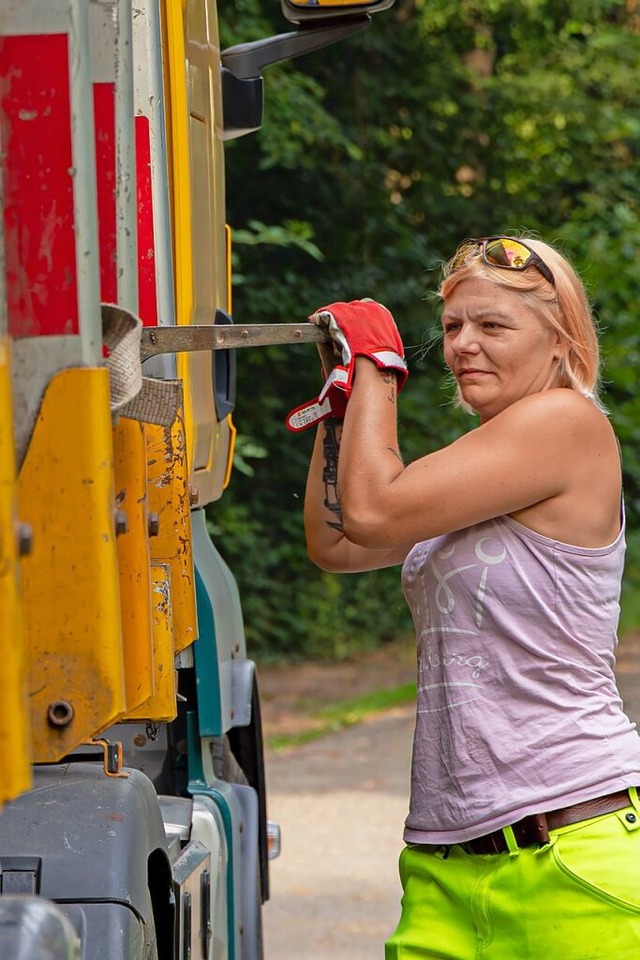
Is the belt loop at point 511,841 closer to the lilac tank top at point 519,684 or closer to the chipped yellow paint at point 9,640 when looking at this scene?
the lilac tank top at point 519,684

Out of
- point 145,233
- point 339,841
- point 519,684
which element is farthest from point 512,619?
point 339,841

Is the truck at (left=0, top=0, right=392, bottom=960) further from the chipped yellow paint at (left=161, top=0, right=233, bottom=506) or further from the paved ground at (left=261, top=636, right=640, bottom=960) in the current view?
the paved ground at (left=261, top=636, right=640, bottom=960)

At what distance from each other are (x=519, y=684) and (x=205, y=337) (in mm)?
668

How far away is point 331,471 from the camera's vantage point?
266 centimetres

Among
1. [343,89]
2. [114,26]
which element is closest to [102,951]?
[114,26]

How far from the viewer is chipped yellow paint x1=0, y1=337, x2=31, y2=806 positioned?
1288mm

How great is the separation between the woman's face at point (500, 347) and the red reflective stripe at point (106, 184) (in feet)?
1.94

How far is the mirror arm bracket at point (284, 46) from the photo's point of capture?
Answer: 11.5 feet

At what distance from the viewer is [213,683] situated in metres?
3.04

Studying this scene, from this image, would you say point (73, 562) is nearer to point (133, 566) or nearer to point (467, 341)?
point (133, 566)

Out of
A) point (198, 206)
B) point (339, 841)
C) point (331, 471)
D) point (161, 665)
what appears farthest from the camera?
point (339, 841)

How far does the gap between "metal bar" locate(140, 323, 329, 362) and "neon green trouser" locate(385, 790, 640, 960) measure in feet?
2.58

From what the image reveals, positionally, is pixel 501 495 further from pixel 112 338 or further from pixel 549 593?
pixel 112 338

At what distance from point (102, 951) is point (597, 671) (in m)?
0.85
